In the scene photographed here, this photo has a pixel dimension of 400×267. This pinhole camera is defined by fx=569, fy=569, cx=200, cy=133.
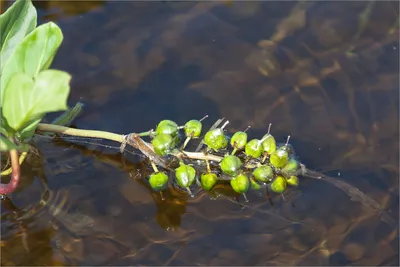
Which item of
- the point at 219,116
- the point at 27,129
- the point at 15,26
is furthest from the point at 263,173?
the point at 15,26

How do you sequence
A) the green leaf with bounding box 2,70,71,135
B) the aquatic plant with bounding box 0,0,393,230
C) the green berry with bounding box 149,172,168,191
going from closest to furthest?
1. the green leaf with bounding box 2,70,71,135
2. the aquatic plant with bounding box 0,0,393,230
3. the green berry with bounding box 149,172,168,191

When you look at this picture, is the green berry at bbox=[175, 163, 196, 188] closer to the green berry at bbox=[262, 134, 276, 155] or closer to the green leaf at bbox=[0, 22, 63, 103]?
the green berry at bbox=[262, 134, 276, 155]

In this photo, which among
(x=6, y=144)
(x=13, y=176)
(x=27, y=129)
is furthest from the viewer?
(x=13, y=176)

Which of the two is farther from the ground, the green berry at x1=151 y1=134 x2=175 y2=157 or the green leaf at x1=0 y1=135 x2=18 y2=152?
the green leaf at x1=0 y1=135 x2=18 y2=152

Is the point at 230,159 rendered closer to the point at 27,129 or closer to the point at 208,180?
the point at 208,180

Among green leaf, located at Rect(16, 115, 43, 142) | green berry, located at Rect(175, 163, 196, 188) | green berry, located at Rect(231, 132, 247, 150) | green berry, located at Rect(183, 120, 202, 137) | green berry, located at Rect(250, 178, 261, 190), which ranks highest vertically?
green leaf, located at Rect(16, 115, 43, 142)

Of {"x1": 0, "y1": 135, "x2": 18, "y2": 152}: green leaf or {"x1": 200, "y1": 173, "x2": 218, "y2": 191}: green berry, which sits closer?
{"x1": 0, "y1": 135, "x2": 18, "y2": 152}: green leaf

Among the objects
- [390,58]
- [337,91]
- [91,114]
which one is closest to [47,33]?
[91,114]

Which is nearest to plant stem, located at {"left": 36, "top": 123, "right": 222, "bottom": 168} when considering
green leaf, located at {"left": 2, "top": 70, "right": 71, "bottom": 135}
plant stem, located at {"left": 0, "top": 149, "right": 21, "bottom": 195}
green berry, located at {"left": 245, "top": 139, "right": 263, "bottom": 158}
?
green berry, located at {"left": 245, "top": 139, "right": 263, "bottom": 158}
